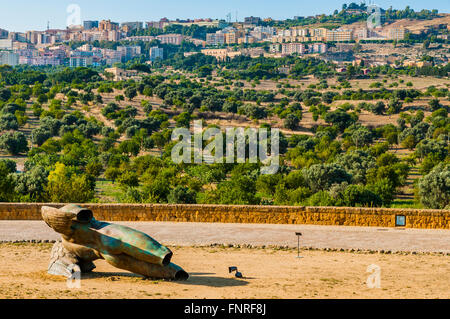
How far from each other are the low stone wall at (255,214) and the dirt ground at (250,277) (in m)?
3.25

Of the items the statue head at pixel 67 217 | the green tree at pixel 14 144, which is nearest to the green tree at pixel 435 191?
the statue head at pixel 67 217

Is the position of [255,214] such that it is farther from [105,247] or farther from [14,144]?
[14,144]

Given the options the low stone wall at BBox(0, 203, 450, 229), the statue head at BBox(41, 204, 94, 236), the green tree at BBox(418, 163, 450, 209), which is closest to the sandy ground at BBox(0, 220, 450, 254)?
the low stone wall at BBox(0, 203, 450, 229)

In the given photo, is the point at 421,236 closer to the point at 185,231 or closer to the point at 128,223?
the point at 185,231

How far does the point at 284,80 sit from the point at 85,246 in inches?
4887

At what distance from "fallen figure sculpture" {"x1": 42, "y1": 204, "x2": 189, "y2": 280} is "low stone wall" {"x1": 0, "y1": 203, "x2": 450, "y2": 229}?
6.34m

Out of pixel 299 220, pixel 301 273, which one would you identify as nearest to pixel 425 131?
pixel 299 220

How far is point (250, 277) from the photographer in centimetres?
1338

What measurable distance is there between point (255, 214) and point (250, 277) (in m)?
6.33

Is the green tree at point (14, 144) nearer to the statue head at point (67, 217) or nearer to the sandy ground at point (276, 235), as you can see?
the sandy ground at point (276, 235)

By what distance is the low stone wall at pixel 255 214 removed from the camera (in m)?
19.1

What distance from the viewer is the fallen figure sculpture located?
12.6 m

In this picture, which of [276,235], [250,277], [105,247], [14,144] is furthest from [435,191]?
[14,144]

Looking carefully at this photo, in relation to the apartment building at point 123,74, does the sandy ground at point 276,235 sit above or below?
below
